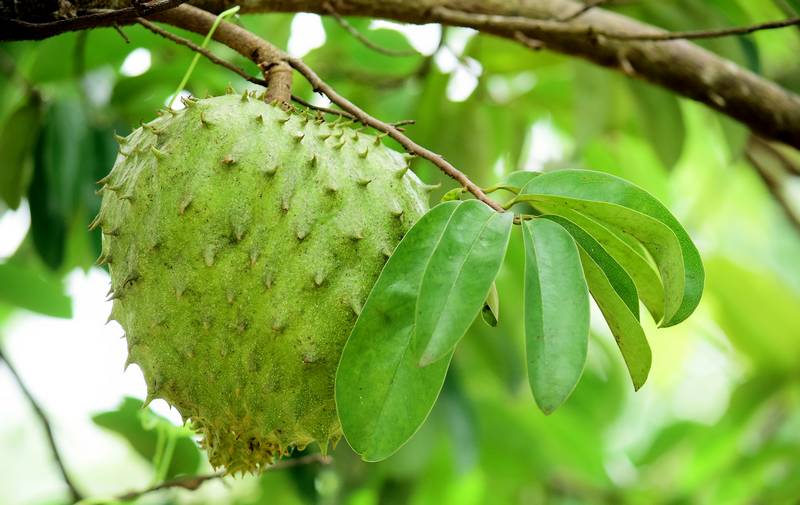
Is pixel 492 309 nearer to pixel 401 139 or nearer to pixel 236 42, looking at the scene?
pixel 401 139

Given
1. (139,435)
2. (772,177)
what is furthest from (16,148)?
(772,177)

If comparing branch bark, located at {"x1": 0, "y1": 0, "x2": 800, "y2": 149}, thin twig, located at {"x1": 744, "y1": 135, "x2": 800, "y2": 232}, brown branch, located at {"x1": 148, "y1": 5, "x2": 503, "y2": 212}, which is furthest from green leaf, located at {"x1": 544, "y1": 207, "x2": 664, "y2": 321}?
thin twig, located at {"x1": 744, "y1": 135, "x2": 800, "y2": 232}

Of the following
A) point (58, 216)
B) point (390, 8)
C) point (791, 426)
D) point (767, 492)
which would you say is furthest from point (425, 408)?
point (791, 426)

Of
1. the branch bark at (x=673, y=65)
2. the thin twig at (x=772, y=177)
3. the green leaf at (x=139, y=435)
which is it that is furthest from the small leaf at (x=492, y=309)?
the thin twig at (x=772, y=177)

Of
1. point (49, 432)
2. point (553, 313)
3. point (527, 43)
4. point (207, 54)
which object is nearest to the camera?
point (553, 313)

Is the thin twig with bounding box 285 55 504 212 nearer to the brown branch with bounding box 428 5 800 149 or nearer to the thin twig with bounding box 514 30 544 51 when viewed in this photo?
the thin twig with bounding box 514 30 544 51
